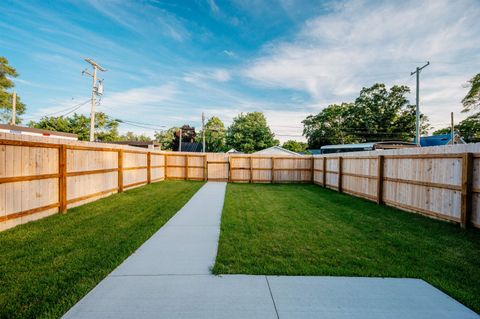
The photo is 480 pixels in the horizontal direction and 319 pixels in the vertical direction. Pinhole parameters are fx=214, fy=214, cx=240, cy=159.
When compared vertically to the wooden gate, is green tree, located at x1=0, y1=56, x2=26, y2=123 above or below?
above

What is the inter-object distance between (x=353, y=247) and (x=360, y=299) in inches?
61.5

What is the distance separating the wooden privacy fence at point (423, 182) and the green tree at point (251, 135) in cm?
2839

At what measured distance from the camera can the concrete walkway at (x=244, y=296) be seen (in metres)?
1.97

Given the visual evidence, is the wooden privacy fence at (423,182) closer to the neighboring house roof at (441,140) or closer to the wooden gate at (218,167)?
the wooden gate at (218,167)

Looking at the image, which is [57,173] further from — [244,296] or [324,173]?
[324,173]

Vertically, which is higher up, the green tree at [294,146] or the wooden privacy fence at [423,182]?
the green tree at [294,146]

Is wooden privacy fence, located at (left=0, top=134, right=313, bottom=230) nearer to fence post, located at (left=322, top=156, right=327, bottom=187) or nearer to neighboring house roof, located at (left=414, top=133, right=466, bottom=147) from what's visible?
fence post, located at (left=322, top=156, right=327, bottom=187)

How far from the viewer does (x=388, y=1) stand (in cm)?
770

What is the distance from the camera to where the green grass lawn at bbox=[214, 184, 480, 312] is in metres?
2.74

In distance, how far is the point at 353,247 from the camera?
3.61 metres

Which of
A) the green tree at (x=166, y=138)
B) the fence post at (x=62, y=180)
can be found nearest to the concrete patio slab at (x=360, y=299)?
the fence post at (x=62, y=180)

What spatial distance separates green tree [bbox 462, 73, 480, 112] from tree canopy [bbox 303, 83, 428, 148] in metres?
6.65

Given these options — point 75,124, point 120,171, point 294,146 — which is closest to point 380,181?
point 120,171

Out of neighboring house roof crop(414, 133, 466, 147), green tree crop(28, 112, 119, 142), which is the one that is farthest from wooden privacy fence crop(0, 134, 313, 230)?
green tree crop(28, 112, 119, 142)
